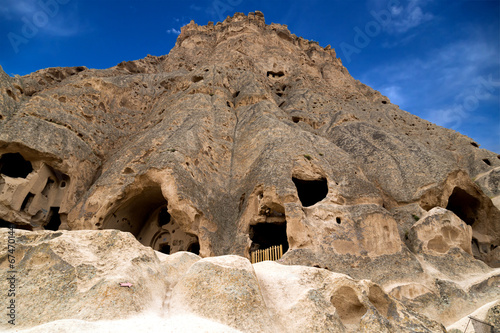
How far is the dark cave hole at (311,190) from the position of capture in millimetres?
15398

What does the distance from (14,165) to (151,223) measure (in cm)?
728

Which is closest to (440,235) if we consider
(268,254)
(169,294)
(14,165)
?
(268,254)

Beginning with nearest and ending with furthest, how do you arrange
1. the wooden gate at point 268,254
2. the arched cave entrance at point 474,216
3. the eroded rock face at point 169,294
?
the eroded rock face at point 169,294
the wooden gate at point 268,254
the arched cave entrance at point 474,216

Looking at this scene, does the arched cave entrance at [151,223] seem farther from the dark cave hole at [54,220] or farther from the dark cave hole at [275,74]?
the dark cave hole at [275,74]

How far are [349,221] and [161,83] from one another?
19243 millimetres

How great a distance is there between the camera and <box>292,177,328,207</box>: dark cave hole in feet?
50.5

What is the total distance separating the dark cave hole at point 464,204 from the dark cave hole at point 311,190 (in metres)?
7.34

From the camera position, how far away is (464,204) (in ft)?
57.5

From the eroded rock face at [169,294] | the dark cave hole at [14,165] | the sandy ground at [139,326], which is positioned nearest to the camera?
the sandy ground at [139,326]

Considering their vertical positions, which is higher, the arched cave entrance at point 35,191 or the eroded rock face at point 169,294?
the arched cave entrance at point 35,191

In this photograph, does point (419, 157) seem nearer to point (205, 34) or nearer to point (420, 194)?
point (420, 194)

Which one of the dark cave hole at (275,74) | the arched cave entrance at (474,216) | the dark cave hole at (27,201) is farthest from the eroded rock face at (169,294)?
the dark cave hole at (275,74)

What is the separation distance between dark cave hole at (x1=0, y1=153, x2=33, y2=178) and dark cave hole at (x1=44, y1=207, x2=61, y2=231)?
94.1 inches

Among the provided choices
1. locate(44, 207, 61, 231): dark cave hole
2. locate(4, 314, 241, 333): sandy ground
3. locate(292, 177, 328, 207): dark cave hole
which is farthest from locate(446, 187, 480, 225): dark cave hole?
locate(44, 207, 61, 231): dark cave hole
